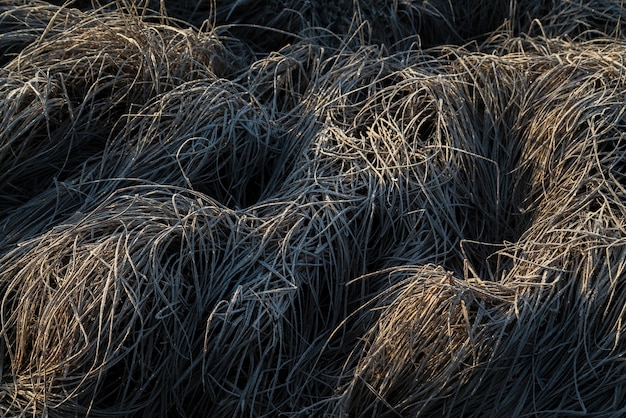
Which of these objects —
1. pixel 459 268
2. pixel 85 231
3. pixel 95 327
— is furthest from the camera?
pixel 459 268

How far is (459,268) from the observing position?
7.36ft

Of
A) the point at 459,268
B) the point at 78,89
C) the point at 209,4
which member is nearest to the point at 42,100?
the point at 78,89

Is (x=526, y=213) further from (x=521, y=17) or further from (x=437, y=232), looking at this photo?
(x=521, y=17)

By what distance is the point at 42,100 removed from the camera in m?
2.32

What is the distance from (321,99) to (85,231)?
78cm

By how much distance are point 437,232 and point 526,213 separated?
0.25 metres

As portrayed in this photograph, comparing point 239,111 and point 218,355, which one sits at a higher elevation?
point 239,111

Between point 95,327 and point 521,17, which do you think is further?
point 521,17

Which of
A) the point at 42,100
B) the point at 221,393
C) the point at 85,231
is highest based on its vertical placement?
the point at 42,100

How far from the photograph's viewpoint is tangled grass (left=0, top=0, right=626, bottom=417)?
1973 mm

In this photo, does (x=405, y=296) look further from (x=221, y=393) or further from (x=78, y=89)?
(x=78, y=89)

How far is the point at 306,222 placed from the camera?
2.21 m

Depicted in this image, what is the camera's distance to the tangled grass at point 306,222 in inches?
77.7

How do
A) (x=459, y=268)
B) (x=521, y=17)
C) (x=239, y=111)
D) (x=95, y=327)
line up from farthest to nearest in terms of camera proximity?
(x=521, y=17)
(x=239, y=111)
(x=459, y=268)
(x=95, y=327)
